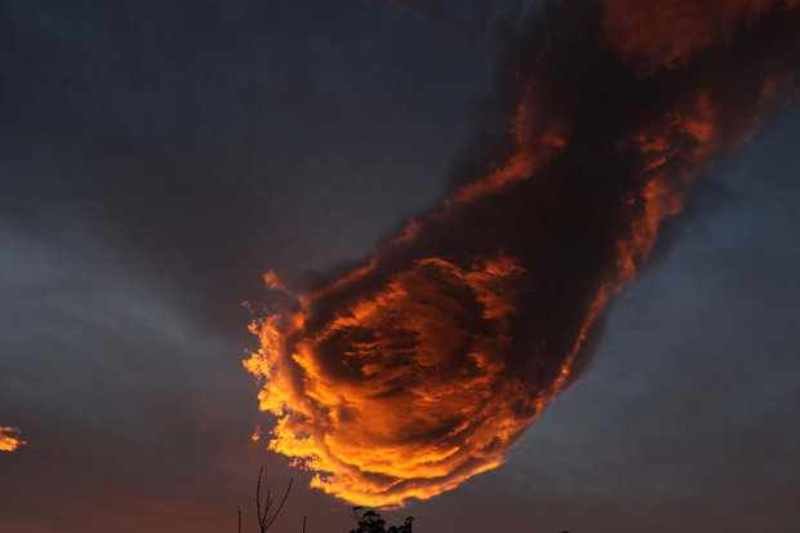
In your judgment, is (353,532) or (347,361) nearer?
(347,361)

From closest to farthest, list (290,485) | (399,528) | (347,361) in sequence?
(290,485)
(347,361)
(399,528)

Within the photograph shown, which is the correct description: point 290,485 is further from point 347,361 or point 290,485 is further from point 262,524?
point 347,361

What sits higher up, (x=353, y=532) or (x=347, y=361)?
(x=347, y=361)

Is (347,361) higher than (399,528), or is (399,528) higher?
(347,361)

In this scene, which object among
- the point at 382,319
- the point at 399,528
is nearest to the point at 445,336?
the point at 382,319

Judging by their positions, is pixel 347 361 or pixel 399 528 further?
pixel 399 528

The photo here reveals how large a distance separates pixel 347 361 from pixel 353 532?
13.8 meters

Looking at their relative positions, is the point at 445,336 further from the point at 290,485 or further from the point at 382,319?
the point at 290,485

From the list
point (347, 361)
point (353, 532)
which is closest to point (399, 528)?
point (353, 532)

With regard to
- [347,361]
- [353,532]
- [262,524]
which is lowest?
[262,524]

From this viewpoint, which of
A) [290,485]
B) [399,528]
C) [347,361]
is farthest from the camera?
[399,528]

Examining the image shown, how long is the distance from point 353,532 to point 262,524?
15408 millimetres

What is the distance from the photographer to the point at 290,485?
49.8 metres

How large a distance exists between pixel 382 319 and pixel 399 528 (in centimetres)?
1519
